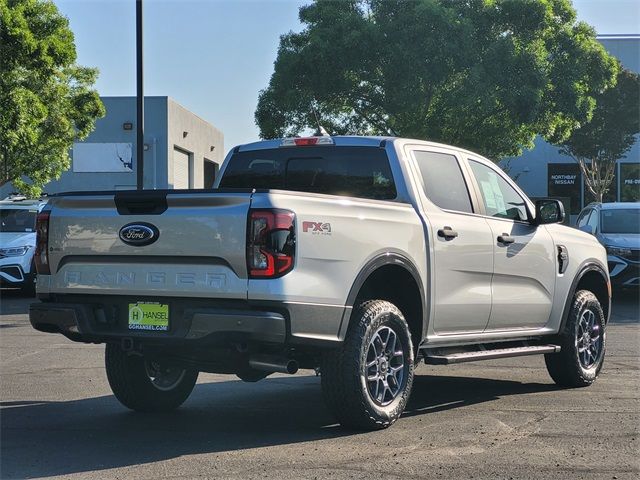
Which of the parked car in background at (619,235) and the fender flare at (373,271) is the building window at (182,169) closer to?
the parked car in background at (619,235)

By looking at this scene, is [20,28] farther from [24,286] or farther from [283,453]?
[283,453]

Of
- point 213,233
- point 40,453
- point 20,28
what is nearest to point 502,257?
point 213,233

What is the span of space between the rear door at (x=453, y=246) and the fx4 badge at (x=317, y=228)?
3.93ft

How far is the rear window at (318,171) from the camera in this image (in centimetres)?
730

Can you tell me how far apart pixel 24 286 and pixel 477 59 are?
16.0 m

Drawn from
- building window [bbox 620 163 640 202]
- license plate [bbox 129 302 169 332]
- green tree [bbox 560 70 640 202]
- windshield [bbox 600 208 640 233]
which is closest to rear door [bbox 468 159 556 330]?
license plate [bbox 129 302 169 332]

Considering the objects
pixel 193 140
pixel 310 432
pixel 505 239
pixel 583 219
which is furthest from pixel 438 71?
pixel 193 140

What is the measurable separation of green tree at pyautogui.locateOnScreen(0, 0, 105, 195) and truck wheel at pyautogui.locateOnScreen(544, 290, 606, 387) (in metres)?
17.4

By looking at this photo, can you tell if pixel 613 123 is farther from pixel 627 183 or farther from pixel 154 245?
pixel 154 245

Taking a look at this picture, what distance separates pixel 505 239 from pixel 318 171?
1.57 m

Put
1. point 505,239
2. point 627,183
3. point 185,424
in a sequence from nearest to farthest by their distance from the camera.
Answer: point 185,424
point 505,239
point 627,183

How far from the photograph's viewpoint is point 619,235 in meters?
18.1

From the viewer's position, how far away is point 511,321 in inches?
314

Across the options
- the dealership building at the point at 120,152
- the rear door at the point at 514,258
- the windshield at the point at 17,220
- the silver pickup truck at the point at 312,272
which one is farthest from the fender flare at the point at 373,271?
the dealership building at the point at 120,152
